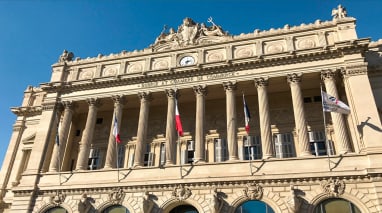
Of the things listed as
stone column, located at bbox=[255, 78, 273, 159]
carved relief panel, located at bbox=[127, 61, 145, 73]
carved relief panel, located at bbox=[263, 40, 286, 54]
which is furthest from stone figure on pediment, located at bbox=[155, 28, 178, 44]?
stone column, located at bbox=[255, 78, 273, 159]

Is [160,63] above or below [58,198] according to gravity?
above

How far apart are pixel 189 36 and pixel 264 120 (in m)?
11.7

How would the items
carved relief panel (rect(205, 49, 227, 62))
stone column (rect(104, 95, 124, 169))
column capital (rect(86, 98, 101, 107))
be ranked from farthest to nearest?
column capital (rect(86, 98, 101, 107))
carved relief panel (rect(205, 49, 227, 62))
stone column (rect(104, 95, 124, 169))

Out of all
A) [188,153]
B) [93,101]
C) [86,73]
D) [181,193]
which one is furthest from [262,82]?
[86,73]

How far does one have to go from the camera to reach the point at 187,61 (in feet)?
98.3

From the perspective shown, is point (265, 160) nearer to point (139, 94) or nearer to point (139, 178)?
point (139, 178)

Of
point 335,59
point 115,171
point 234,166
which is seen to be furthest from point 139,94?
point 335,59

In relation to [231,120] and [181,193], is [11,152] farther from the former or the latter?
[231,120]

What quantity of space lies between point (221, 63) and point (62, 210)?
54.7ft

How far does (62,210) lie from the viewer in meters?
25.1

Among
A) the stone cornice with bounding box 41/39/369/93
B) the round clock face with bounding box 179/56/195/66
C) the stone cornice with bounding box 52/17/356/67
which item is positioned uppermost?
the stone cornice with bounding box 52/17/356/67

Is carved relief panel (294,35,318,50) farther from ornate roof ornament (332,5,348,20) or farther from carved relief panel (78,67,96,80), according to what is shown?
carved relief panel (78,67,96,80)

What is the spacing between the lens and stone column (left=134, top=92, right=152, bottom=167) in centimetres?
2618

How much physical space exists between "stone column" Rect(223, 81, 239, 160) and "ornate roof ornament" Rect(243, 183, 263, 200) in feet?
8.83
